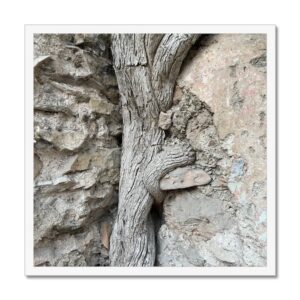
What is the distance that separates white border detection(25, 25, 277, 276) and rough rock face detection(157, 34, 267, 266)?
0.10 feet

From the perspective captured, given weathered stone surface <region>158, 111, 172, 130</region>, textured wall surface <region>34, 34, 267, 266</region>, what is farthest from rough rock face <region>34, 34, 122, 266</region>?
weathered stone surface <region>158, 111, 172, 130</region>

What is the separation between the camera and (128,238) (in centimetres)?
154

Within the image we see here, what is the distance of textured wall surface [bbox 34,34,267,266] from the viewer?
4.11 ft

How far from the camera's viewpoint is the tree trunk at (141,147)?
1.39 m

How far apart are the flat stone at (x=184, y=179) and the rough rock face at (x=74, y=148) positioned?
0.31 m

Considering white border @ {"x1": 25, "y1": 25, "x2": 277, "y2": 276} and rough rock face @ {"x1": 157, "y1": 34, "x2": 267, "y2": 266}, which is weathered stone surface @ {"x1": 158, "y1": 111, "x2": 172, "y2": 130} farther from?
white border @ {"x1": 25, "y1": 25, "x2": 277, "y2": 276}
